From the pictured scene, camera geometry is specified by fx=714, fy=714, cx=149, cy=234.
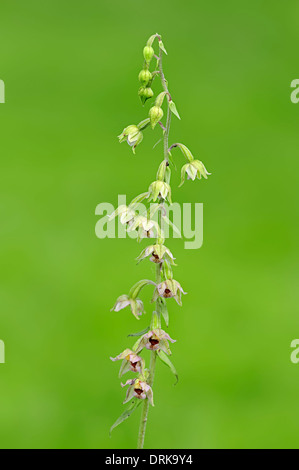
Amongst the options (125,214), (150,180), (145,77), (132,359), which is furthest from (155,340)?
(150,180)

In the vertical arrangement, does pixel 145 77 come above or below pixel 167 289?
above

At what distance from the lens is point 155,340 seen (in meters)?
0.82

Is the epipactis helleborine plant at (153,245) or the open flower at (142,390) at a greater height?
the epipactis helleborine plant at (153,245)

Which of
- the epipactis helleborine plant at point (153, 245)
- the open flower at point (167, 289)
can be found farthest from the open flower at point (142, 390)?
the open flower at point (167, 289)

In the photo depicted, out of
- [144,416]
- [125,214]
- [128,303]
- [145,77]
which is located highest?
[145,77]

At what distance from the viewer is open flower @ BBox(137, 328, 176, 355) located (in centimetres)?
81

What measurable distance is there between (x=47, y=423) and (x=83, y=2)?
11.1 ft

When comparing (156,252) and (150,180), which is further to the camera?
(150,180)

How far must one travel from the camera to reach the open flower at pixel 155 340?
811 millimetres

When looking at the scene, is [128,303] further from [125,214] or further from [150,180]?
[150,180]

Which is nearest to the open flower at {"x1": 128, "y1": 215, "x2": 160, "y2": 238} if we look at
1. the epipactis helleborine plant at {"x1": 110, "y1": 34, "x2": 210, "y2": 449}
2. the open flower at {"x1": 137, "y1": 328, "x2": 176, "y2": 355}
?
the epipactis helleborine plant at {"x1": 110, "y1": 34, "x2": 210, "y2": 449}

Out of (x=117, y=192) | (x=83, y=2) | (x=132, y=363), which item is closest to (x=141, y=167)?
(x=117, y=192)

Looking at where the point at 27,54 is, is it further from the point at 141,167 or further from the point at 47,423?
the point at 47,423

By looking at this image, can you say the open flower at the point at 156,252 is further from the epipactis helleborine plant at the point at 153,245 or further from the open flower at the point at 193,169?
the open flower at the point at 193,169
